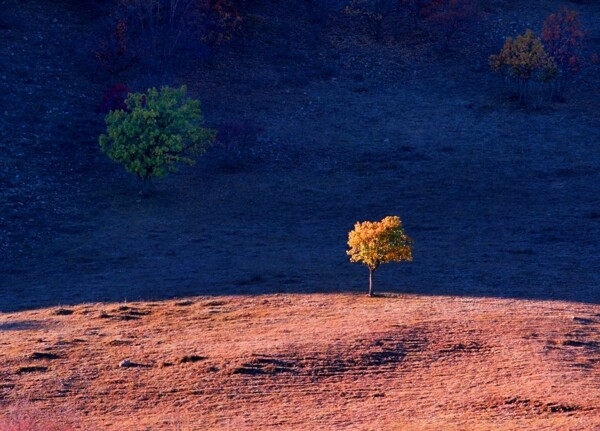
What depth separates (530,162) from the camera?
1832 inches

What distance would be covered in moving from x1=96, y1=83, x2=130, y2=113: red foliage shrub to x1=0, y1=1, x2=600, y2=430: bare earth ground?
1.40 meters

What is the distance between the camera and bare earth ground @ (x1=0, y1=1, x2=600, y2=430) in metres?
22.8

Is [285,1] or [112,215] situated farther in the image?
[285,1]

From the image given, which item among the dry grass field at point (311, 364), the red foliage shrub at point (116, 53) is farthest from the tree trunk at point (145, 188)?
the dry grass field at point (311, 364)

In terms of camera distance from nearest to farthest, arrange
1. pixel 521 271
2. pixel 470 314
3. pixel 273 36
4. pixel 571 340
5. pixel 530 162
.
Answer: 1. pixel 571 340
2. pixel 470 314
3. pixel 521 271
4. pixel 530 162
5. pixel 273 36

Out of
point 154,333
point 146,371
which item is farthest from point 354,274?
point 146,371

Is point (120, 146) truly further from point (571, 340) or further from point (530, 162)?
point (571, 340)

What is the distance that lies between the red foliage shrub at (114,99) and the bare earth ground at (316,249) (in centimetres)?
140

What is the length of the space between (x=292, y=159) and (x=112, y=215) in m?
10.7

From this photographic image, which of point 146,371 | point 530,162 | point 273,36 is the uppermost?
point 273,36

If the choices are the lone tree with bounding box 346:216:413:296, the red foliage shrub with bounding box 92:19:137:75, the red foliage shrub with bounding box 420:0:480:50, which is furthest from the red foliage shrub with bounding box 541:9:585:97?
the lone tree with bounding box 346:216:413:296

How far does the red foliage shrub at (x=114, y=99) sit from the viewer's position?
158ft

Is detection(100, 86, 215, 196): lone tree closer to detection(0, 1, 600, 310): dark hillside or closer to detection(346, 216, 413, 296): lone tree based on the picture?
detection(0, 1, 600, 310): dark hillside

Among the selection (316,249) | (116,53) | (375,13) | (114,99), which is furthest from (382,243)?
(375,13)
